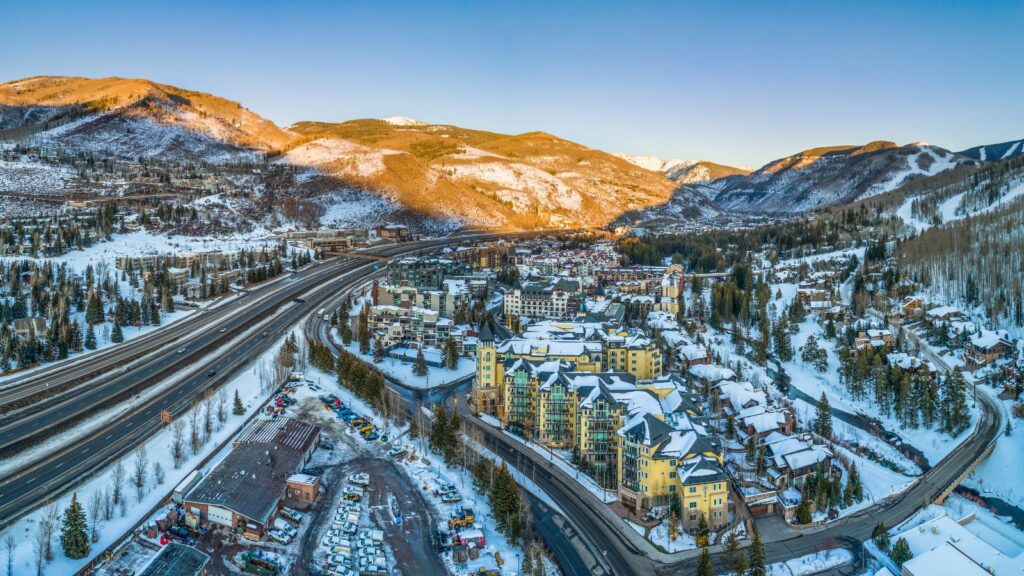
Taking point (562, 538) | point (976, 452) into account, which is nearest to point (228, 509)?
point (562, 538)

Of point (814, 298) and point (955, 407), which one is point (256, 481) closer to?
point (955, 407)

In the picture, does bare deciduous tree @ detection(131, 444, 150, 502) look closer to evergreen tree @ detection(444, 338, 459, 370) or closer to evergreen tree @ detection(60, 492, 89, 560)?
evergreen tree @ detection(60, 492, 89, 560)

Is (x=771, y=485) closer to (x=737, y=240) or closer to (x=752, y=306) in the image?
(x=752, y=306)

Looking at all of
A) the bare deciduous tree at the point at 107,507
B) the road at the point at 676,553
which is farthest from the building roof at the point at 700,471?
the bare deciduous tree at the point at 107,507

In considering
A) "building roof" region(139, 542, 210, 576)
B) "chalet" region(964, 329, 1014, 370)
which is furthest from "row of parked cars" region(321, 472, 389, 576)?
"chalet" region(964, 329, 1014, 370)

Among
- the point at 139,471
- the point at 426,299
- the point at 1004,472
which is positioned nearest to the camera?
the point at 139,471

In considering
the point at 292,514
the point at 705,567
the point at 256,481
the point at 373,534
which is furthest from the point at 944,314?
the point at 256,481
